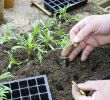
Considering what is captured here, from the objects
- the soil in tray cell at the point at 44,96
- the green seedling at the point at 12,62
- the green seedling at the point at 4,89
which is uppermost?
the green seedling at the point at 12,62

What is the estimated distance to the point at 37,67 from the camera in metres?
2.37

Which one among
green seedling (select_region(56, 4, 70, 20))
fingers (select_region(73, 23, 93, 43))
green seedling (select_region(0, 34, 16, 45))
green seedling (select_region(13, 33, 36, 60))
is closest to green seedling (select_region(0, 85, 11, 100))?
green seedling (select_region(13, 33, 36, 60))

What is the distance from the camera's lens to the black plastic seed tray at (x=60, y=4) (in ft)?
9.75

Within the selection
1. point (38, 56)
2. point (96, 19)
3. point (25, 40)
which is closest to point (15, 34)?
point (25, 40)

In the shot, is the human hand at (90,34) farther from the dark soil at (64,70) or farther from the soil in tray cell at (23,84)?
the soil in tray cell at (23,84)

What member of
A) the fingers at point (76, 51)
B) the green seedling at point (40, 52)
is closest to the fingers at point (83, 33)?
the fingers at point (76, 51)

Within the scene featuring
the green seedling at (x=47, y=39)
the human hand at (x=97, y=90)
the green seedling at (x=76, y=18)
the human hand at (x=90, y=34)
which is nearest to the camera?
the human hand at (x=97, y=90)

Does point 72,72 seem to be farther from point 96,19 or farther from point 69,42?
point 96,19

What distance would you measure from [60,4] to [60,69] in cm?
85

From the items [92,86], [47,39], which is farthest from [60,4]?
[92,86]

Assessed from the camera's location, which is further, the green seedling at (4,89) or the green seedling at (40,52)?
the green seedling at (40,52)

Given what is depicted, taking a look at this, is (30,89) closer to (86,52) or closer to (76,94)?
(76,94)

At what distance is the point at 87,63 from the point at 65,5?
0.78 metres

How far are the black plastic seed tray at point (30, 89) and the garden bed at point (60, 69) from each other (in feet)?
0.16
